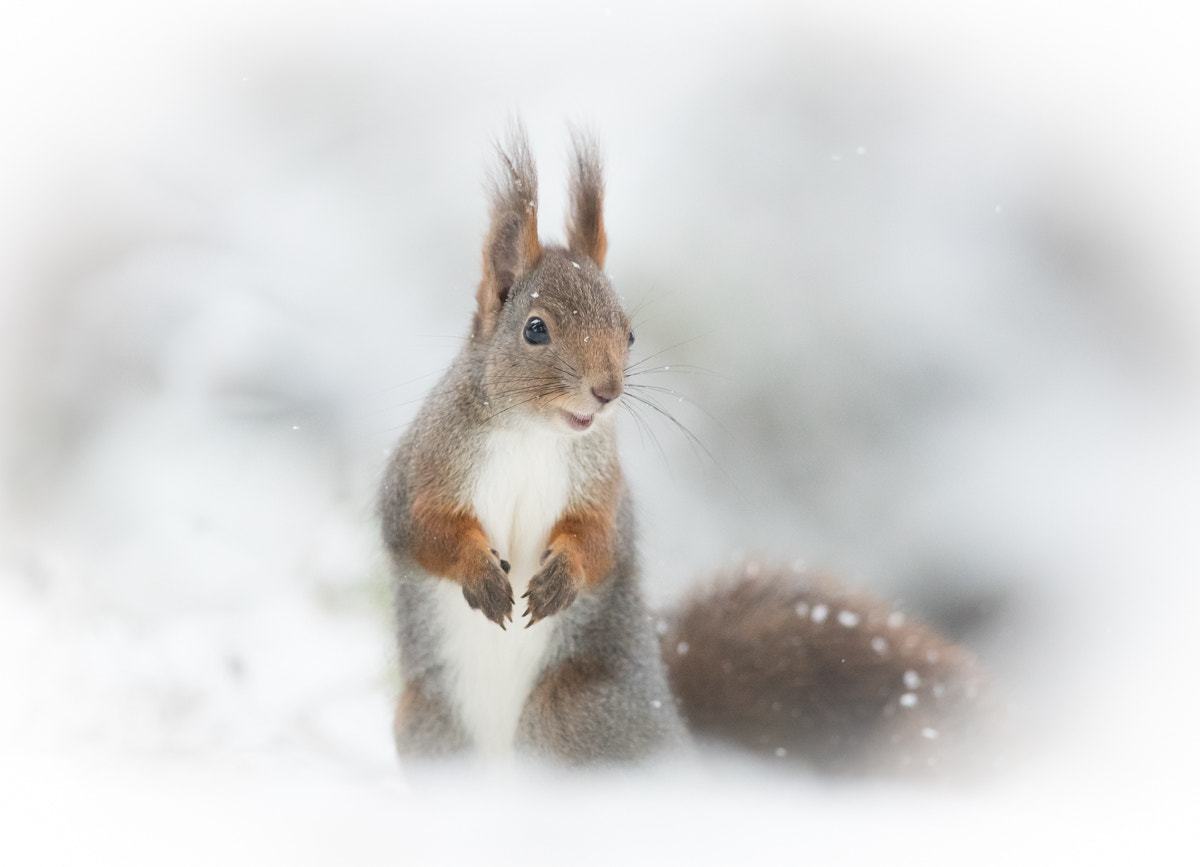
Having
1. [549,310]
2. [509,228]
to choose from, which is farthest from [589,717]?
[509,228]

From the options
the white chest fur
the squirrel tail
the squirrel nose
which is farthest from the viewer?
the squirrel tail

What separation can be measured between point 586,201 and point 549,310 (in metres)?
0.22

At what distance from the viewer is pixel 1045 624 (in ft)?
6.73

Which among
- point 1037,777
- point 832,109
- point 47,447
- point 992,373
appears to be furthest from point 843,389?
point 47,447

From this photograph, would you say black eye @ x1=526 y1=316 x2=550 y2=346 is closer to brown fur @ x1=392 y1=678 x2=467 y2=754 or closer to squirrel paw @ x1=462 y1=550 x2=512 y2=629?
squirrel paw @ x1=462 y1=550 x2=512 y2=629

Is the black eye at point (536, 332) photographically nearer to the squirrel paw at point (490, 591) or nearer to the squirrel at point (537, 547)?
the squirrel at point (537, 547)

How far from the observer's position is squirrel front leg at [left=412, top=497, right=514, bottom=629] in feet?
4.43

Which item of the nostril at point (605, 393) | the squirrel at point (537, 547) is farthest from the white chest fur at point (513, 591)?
the nostril at point (605, 393)

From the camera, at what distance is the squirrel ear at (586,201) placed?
1520mm

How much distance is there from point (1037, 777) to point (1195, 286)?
1.17m

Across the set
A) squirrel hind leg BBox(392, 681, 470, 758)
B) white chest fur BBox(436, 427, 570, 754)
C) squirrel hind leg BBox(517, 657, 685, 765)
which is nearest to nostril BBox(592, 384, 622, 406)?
white chest fur BBox(436, 427, 570, 754)

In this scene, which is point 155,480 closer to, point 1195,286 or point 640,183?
point 640,183

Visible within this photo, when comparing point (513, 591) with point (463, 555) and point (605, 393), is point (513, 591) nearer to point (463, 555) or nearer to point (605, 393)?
point (463, 555)

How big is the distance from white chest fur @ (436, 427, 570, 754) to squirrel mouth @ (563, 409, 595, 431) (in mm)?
58
